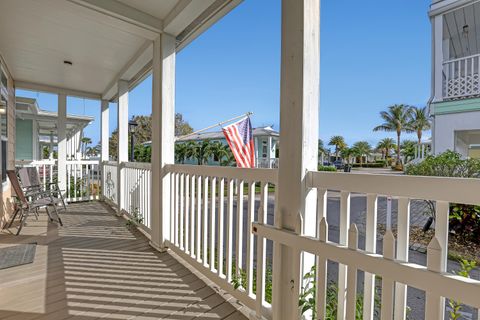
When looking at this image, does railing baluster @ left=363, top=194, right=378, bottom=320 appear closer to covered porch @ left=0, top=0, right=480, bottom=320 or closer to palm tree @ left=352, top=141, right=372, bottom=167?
covered porch @ left=0, top=0, right=480, bottom=320

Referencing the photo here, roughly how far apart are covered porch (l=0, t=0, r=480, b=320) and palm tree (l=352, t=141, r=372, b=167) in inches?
13.0

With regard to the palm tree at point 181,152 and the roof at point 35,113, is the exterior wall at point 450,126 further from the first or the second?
the palm tree at point 181,152

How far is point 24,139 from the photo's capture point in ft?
30.0

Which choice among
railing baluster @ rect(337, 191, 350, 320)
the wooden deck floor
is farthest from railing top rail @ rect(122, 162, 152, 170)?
railing baluster @ rect(337, 191, 350, 320)

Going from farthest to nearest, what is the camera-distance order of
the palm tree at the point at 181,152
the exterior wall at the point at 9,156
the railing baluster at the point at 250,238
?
the palm tree at the point at 181,152, the exterior wall at the point at 9,156, the railing baluster at the point at 250,238

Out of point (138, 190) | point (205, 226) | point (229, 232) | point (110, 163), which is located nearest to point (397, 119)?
point (229, 232)

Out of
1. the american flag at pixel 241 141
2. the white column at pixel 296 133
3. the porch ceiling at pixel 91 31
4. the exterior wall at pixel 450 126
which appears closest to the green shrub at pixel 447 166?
the exterior wall at pixel 450 126

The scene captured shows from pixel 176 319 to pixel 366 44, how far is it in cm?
235

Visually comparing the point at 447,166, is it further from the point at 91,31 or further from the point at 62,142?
the point at 62,142

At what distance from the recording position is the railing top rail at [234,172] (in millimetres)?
1705

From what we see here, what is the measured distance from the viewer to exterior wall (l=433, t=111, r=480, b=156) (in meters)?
1.32

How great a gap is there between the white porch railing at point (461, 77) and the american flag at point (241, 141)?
7.19 feet

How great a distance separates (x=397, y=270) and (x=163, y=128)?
2.68 metres

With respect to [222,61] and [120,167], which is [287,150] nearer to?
[120,167]
